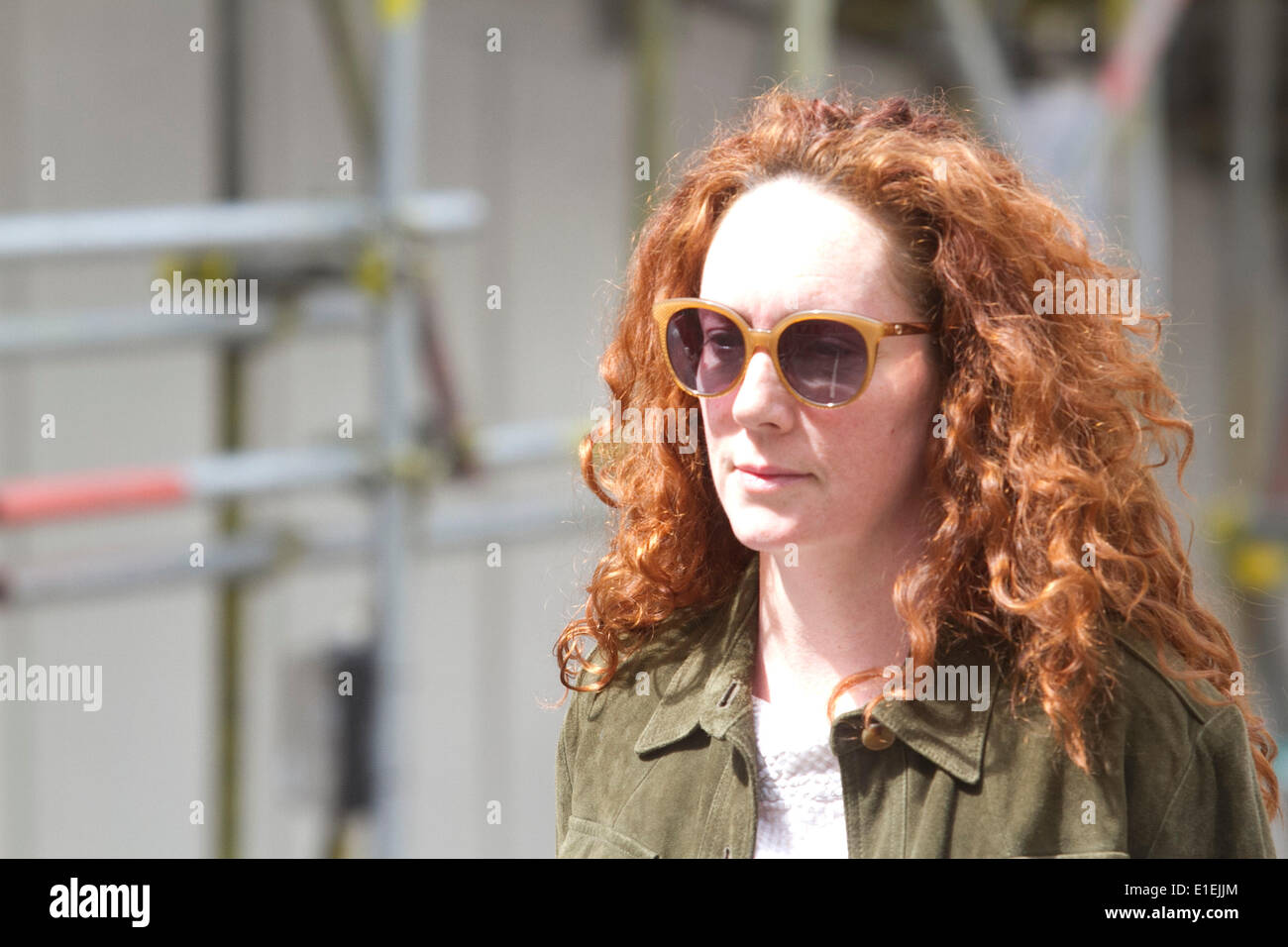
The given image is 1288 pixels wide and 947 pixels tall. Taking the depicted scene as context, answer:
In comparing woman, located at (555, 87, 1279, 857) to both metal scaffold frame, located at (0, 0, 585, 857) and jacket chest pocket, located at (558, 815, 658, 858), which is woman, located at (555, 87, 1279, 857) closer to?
jacket chest pocket, located at (558, 815, 658, 858)

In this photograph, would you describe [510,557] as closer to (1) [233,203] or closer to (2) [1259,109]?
(1) [233,203]

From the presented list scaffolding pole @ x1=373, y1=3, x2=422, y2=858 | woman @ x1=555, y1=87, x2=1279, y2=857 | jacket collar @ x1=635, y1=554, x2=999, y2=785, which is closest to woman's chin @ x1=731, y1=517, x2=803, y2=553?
woman @ x1=555, y1=87, x2=1279, y2=857

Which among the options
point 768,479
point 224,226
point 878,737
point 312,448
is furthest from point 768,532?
point 312,448

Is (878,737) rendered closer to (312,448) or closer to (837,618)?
(837,618)

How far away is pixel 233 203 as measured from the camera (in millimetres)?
2381

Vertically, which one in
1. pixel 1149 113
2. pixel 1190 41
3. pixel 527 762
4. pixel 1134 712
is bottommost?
pixel 527 762

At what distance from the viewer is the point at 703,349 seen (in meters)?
0.90

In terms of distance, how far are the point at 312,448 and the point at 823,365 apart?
57.5 inches

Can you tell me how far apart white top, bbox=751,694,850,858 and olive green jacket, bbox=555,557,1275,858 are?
1 cm

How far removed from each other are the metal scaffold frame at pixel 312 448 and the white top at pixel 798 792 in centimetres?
115

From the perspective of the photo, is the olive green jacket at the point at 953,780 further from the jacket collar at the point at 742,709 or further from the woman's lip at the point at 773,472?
the woman's lip at the point at 773,472

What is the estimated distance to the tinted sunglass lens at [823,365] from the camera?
2.81 feet
